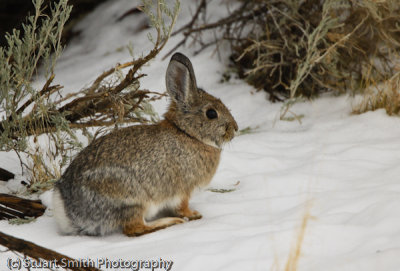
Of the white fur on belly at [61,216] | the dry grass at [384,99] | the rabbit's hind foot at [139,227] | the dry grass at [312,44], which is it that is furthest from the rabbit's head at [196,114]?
the dry grass at [384,99]

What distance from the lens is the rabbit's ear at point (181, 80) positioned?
3.82 meters

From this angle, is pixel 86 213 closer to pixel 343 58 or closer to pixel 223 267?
pixel 223 267

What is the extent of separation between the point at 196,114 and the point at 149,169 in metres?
0.60

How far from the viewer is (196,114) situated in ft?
13.0

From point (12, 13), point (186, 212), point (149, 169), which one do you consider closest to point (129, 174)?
point (149, 169)

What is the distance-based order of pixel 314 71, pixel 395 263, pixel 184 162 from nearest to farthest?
pixel 395 263, pixel 184 162, pixel 314 71

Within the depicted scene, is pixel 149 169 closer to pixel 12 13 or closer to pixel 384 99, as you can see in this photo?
pixel 384 99

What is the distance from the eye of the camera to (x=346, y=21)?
6.02 m

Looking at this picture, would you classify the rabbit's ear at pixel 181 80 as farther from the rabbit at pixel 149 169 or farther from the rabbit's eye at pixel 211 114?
the rabbit's eye at pixel 211 114

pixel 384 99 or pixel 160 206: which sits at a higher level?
pixel 384 99

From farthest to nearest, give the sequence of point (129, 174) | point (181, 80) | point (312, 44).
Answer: point (312, 44), point (181, 80), point (129, 174)

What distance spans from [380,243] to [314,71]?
355 cm

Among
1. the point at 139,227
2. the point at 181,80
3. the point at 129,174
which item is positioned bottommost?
the point at 139,227

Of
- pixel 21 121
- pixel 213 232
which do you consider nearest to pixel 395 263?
pixel 213 232
